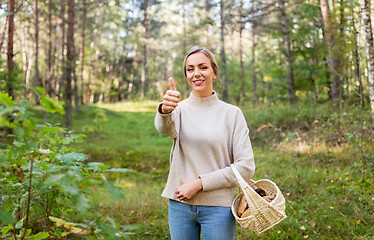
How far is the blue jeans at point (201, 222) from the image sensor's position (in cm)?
198

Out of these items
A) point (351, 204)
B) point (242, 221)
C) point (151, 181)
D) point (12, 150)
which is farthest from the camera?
point (151, 181)

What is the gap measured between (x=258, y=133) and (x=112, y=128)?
6836 mm

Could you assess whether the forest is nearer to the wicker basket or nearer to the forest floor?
the forest floor

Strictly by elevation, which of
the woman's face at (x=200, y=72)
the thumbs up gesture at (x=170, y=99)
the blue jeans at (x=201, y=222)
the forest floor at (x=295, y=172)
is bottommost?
the forest floor at (x=295, y=172)

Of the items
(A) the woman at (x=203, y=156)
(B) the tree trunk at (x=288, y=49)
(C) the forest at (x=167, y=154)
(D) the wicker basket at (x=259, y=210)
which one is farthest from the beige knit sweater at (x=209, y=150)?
(B) the tree trunk at (x=288, y=49)

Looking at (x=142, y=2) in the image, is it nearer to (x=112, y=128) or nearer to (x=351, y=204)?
(x=112, y=128)

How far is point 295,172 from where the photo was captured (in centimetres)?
627

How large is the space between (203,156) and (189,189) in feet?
0.84

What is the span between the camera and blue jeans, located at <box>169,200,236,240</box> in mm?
1978

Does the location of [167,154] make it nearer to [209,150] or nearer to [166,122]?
[209,150]

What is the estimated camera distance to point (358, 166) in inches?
223

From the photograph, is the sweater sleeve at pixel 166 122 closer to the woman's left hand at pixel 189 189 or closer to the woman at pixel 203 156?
the woman at pixel 203 156

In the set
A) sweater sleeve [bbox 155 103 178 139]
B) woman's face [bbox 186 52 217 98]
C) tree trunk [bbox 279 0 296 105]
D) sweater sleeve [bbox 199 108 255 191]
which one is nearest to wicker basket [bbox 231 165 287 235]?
sweater sleeve [bbox 199 108 255 191]

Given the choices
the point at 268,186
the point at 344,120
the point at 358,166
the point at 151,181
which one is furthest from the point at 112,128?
the point at 268,186
